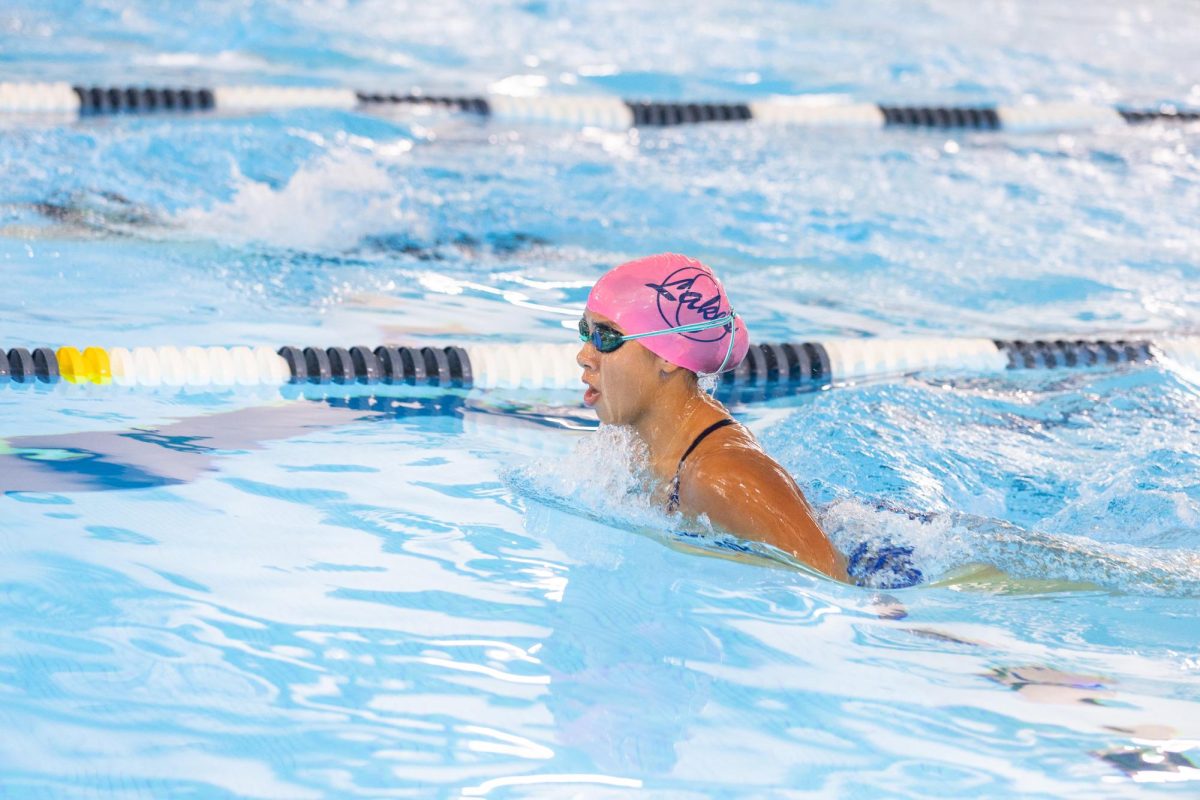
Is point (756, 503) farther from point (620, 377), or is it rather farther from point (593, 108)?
point (593, 108)

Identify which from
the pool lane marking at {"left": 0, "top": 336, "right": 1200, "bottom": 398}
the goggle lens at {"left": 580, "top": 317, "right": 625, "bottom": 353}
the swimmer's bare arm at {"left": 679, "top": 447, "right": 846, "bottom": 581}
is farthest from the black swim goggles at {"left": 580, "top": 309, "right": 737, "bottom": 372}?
the pool lane marking at {"left": 0, "top": 336, "right": 1200, "bottom": 398}

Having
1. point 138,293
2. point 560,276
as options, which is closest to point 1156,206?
point 560,276

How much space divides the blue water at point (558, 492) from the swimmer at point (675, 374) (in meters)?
0.13

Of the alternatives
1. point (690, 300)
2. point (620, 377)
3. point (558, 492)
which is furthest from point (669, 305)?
point (558, 492)

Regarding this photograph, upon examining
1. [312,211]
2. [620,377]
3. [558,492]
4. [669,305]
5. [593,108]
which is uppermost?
[593,108]

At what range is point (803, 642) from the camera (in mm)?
2463

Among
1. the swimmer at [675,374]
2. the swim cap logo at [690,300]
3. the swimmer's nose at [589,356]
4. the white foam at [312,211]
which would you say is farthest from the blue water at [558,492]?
the swim cap logo at [690,300]

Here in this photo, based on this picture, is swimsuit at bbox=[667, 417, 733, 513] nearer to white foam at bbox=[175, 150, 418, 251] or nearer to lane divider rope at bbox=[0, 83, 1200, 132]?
white foam at bbox=[175, 150, 418, 251]

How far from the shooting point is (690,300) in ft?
9.10

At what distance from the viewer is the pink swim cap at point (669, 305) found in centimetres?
275

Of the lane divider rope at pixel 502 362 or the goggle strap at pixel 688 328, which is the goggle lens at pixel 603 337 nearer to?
the goggle strap at pixel 688 328

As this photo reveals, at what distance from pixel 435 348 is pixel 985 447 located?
1600 millimetres

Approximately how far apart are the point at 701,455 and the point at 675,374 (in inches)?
7.8

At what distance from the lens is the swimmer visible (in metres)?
2.66
